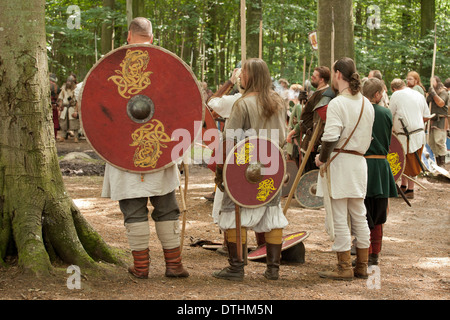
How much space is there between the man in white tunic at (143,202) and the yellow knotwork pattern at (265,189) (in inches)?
24.4

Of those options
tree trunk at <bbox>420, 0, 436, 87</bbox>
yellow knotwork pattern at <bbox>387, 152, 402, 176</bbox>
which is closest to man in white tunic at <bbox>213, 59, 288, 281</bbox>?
yellow knotwork pattern at <bbox>387, 152, 402, 176</bbox>

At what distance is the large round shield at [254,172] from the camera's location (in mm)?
4254

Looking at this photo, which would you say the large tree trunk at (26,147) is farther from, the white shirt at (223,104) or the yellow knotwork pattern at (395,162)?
the yellow knotwork pattern at (395,162)

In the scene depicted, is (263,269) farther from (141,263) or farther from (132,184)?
(132,184)

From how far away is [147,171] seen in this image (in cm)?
397

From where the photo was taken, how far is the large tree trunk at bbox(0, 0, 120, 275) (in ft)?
12.5

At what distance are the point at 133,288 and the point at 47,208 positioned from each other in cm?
78

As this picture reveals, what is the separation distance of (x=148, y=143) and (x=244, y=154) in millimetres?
723

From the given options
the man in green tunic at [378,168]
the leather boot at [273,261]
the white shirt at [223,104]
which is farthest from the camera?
the white shirt at [223,104]

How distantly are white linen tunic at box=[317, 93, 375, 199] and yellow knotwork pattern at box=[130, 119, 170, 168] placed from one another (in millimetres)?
1287

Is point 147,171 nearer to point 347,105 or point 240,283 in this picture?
point 240,283

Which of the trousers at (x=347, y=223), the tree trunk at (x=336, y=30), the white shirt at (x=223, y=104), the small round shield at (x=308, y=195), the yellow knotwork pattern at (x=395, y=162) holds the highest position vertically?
the tree trunk at (x=336, y=30)

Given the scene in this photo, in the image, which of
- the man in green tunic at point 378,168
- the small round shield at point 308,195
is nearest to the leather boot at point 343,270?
the man in green tunic at point 378,168

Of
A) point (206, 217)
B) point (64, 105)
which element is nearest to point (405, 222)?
point (206, 217)
